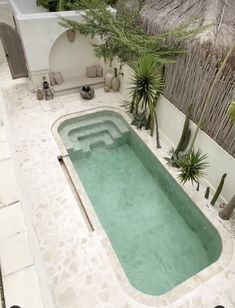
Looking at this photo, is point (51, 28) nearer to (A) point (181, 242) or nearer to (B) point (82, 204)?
(B) point (82, 204)

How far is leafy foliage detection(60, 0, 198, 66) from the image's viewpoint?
5.42 m

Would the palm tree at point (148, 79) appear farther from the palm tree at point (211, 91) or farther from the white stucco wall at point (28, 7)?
the white stucco wall at point (28, 7)

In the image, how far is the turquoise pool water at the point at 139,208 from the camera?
16.0 ft

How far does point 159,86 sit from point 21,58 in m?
5.36

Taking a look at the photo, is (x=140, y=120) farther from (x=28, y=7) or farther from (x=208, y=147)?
(x=28, y=7)

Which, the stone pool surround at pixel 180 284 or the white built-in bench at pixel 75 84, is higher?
the white built-in bench at pixel 75 84

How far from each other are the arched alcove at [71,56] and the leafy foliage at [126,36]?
1323 millimetres

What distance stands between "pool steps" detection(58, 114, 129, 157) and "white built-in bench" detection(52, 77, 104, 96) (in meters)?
1.55

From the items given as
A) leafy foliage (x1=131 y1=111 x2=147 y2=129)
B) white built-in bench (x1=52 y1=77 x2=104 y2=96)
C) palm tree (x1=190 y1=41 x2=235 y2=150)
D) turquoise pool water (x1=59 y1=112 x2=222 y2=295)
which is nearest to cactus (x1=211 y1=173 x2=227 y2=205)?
turquoise pool water (x1=59 y1=112 x2=222 y2=295)

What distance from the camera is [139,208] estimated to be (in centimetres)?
588

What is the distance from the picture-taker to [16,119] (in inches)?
298

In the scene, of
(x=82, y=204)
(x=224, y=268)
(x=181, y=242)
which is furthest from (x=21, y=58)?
(x=224, y=268)

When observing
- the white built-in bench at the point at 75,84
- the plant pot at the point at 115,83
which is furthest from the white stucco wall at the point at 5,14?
the plant pot at the point at 115,83

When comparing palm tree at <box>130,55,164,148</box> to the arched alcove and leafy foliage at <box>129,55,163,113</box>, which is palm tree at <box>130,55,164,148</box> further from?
the arched alcove
